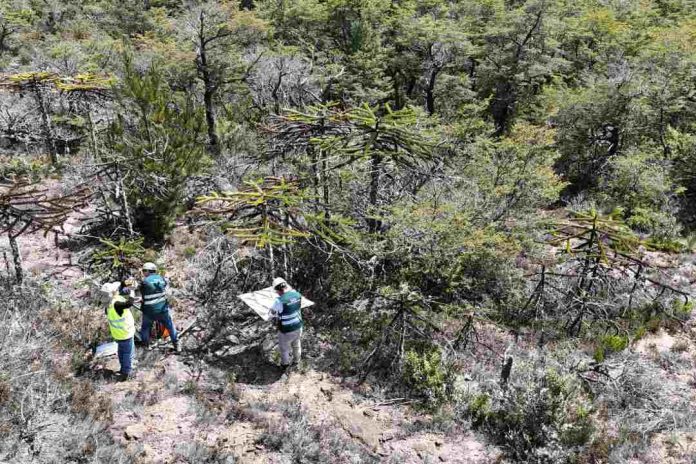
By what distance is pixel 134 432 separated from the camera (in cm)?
604

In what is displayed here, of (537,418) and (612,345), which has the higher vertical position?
(537,418)

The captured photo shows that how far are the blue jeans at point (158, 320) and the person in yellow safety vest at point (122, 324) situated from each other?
865 mm

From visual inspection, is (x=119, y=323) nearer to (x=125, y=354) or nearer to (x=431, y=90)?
(x=125, y=354)

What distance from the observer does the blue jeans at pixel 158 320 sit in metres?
7.79

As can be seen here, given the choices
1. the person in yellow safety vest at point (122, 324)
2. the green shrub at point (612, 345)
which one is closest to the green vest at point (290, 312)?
the person in yellow safety vest at point (122, 324)

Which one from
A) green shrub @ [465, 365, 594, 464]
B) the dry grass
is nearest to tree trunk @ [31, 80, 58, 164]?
the dry grass

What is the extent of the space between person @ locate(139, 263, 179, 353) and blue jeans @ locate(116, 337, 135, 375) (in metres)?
0.82

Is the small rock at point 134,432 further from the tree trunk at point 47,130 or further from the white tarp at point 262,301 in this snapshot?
the tree trunk at point 47,130

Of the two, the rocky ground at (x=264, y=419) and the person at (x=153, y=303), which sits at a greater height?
the person at (x=153, y=303)

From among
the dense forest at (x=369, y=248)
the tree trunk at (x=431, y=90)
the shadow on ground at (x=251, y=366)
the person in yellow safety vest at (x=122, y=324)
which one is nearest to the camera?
the person in yellow safety vest at (x=122, y=324)

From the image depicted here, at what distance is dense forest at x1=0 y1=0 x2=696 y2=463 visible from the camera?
22.5 feet

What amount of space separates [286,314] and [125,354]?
240cm

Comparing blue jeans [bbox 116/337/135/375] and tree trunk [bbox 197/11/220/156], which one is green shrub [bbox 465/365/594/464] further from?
tree trunk [bbox 197/11/220/156]

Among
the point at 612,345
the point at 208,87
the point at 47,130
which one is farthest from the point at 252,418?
the point at 208,87
